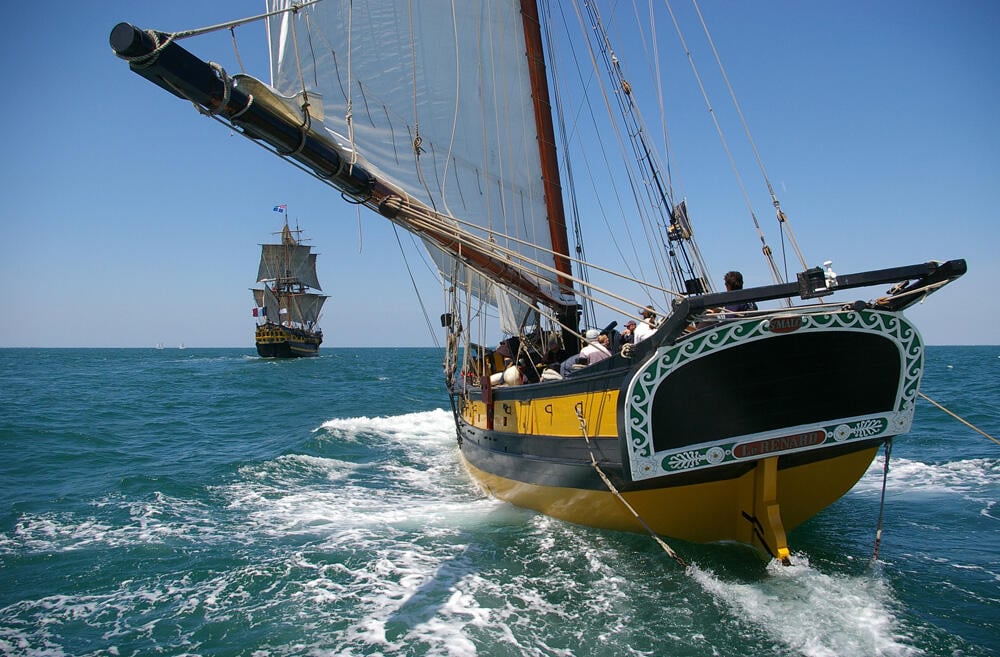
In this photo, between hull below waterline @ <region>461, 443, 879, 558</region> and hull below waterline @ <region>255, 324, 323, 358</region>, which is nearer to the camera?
hull below waterline @ <region>461, 443, 879, 558</region>

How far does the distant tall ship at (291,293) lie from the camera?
7794 cm

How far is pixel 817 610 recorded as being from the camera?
4926mm

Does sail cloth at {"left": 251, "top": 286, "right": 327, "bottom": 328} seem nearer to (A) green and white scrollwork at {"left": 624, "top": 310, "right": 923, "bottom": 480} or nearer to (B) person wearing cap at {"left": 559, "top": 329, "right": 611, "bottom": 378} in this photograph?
(B) person wearing cap at {"left": 559, "top": 329, "right": 611, "bottom": 378}

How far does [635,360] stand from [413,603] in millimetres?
3047

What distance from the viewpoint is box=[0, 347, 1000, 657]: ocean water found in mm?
4676

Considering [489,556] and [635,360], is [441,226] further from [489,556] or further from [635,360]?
[489,556]

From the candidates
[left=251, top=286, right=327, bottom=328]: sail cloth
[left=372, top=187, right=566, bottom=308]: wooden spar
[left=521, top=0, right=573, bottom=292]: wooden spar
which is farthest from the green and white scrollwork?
[left=251, top=286, right=327, bottom=328]: sail cloth

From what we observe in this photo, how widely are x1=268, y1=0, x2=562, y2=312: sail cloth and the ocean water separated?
343cm

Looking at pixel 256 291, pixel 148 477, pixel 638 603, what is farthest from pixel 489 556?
pixel 256 291

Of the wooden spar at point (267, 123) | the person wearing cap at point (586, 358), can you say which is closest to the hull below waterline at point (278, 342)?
the wooden spar at point (267, 123)

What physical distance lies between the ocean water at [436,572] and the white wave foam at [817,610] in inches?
0.9

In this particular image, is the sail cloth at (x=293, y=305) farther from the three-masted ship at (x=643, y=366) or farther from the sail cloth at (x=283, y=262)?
the three-masted ship at (x=643, y=366)

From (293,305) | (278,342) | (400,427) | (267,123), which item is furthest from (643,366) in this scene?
(293,305)

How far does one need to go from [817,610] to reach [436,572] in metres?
3.55
